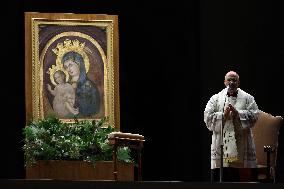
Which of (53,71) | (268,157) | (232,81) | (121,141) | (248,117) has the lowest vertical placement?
(268,157)

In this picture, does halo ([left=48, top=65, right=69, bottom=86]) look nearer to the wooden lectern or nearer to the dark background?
the dark background

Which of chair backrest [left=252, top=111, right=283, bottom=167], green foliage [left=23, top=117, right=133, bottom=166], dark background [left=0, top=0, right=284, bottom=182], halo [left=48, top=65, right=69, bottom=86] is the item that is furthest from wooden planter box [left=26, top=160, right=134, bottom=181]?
chair backrest [left=252, top=111, right=283, bottom=167]

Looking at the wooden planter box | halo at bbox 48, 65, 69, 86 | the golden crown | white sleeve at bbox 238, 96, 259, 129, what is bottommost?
the wooden planter box

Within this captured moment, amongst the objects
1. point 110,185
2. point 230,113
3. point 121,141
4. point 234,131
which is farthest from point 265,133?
point 110,185

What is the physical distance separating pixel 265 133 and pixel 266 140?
83 mm

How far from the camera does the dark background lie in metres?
10.1

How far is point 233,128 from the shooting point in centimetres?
871

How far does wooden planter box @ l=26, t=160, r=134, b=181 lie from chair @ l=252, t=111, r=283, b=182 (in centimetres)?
154

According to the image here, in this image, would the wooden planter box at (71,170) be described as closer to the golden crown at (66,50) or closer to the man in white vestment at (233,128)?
the golden crown at (66,50)

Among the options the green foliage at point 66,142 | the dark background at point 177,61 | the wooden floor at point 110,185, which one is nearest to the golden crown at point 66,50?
the dark background at point 177,61

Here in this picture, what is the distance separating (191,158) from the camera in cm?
1038

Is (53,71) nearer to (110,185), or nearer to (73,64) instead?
(73,64)

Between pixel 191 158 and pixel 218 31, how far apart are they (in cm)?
158

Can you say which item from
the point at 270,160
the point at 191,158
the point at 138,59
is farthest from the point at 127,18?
the point at 270,160
